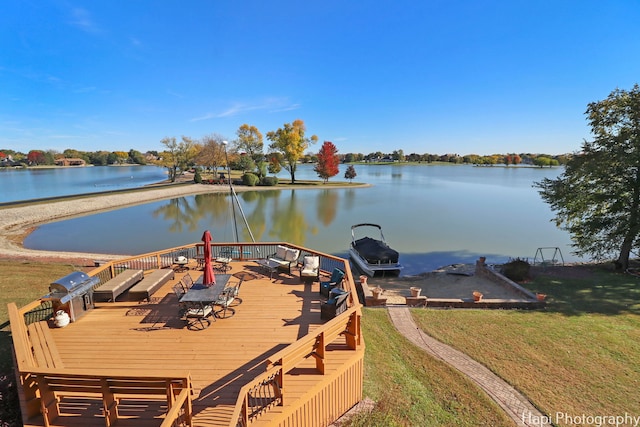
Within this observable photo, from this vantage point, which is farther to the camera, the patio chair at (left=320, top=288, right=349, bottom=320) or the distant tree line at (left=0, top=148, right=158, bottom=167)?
the distant tree line at (left=0, top=148, right=158, bottom=167)

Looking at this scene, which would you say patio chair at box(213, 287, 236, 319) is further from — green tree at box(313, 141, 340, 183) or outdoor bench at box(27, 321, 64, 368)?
green tree at box(313, 141, 340, 183)

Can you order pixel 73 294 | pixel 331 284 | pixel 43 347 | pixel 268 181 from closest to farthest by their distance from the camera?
1. pixel 43 347
2. pixel 73 294
3. pixel 331 284
4. pixel 268 181

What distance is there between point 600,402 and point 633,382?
1.39 meters

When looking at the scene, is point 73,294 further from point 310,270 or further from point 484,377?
point 484,377

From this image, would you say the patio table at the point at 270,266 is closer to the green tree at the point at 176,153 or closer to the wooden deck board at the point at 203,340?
the wooden deck board at the point at 203,340

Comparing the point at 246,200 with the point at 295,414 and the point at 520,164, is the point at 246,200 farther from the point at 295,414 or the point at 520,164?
the point at 520,164

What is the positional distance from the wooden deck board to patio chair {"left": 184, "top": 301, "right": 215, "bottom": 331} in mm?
167

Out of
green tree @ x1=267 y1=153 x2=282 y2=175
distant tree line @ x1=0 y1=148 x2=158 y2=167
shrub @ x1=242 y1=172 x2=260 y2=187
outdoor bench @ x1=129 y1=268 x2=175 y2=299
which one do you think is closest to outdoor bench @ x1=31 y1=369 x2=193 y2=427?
outdoor bench @ x1=129 y1=268 x2=175 y2=299

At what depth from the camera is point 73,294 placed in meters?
6.64

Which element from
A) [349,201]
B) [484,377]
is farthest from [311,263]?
[349,201]

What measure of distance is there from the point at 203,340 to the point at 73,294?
3405 millimetres

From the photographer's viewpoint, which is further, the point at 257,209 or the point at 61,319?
the point at 257,209

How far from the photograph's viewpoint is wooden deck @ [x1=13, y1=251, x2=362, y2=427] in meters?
4.31

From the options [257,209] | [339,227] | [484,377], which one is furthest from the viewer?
[257,209]
